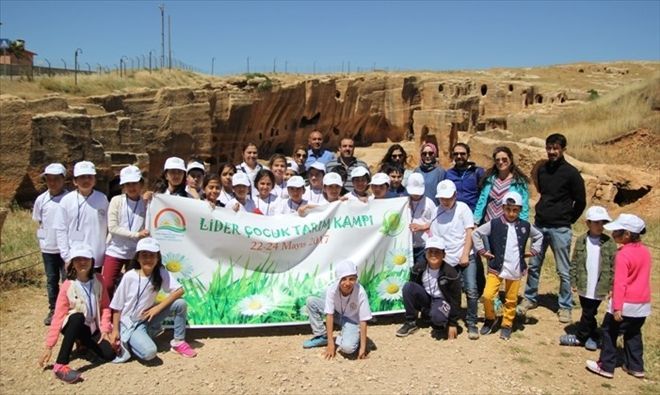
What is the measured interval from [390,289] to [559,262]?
2.19 meters

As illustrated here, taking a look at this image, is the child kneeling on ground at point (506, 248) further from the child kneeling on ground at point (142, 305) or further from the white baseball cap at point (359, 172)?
the child kneeling on ground at point (142, 305)

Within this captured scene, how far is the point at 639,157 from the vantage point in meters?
14.7

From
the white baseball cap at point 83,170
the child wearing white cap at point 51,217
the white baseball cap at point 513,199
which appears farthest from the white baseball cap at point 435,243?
the child wearing white cap at point 51,217

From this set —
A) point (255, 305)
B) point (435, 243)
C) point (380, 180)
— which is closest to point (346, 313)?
point (255, 305)

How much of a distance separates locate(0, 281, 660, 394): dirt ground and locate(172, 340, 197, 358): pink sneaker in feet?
0.22

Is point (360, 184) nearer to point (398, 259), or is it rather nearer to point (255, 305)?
point (398, 259)

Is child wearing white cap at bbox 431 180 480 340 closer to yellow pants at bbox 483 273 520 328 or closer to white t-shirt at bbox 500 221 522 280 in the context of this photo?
yellow pants at bbox 483 273 520 328

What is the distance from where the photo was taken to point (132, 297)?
5414 millimetres

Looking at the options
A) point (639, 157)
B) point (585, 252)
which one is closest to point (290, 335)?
point (585, 252)

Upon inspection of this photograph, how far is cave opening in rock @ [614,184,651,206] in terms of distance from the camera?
521 inches

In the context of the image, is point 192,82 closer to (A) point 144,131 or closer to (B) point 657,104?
(A) point 144,131

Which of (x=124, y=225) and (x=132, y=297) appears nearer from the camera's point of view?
(x=132, y=297)

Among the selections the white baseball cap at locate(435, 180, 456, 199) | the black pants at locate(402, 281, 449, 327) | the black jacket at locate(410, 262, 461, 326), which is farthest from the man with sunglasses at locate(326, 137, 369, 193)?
the black pants at locate(402, 281, 449, 327)

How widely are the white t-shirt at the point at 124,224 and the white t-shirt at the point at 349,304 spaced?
218 centimetres
